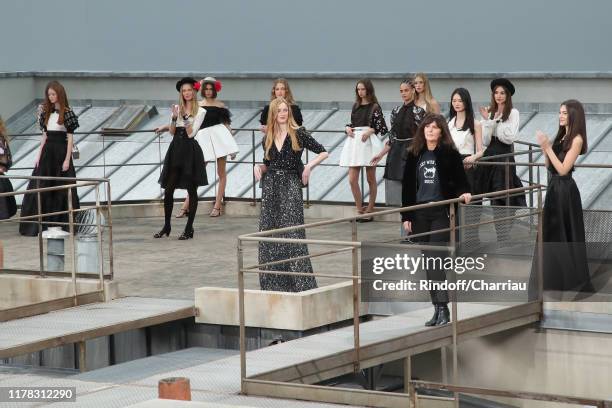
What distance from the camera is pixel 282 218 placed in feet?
37.7

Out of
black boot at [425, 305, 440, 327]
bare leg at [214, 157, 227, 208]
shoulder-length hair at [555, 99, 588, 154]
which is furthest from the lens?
bare leg at [214, 157, 227, 208]

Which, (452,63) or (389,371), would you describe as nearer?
(389,371)

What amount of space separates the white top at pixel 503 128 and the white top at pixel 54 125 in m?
4.24

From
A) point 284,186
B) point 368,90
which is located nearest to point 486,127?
point 368,90

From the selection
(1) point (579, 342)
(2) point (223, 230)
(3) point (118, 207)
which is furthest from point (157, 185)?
(1) point (579, 342)

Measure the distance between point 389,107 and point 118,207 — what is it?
13.0 feet

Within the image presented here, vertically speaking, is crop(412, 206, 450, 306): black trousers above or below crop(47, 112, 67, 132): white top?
below

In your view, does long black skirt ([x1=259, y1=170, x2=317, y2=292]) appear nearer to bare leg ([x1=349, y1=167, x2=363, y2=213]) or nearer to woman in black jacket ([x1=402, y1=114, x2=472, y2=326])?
woman in black jacket ([x1=402, y1=114, x2=472, y2=326])

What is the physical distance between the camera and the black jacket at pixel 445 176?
1039cm

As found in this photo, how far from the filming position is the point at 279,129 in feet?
37.1

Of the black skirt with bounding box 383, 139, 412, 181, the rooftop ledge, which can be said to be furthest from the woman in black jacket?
the rooftop ledge

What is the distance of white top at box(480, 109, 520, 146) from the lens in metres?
13.1

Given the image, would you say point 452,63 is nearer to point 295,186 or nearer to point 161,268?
point 161,268

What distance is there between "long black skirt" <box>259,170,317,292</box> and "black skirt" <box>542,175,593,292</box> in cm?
181
